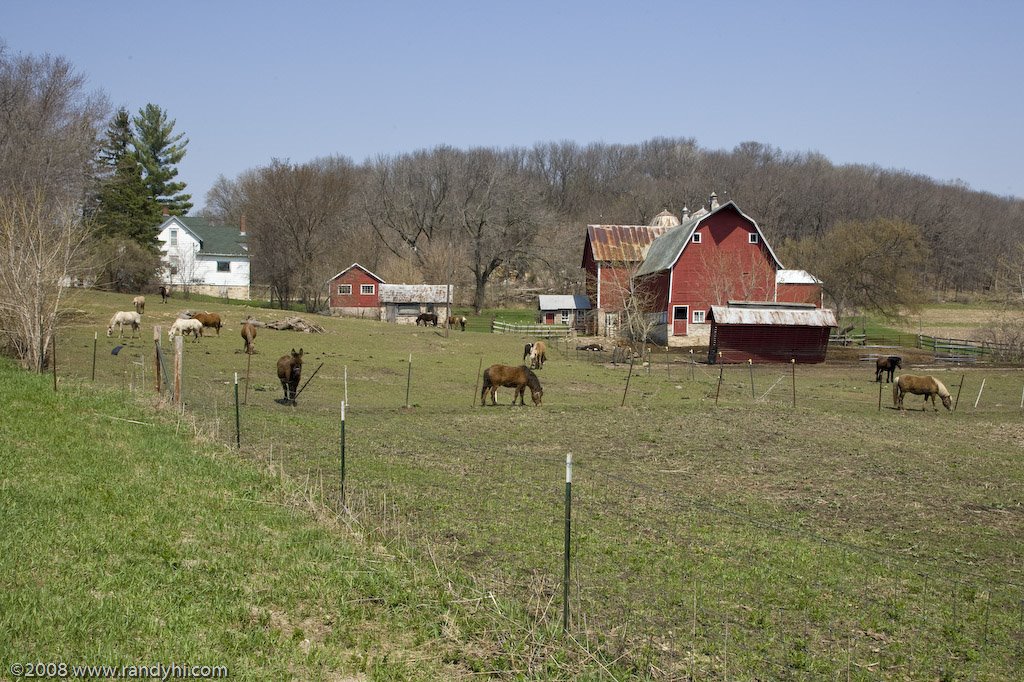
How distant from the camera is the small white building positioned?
253 ft

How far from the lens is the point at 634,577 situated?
28.9 ft

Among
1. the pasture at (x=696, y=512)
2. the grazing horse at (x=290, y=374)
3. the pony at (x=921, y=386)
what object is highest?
the grazing horse at (x=290, y=374)

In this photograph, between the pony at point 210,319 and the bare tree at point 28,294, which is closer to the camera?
the bare tree at point 28,294

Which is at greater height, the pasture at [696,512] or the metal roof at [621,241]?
the metal roof at [621,241]

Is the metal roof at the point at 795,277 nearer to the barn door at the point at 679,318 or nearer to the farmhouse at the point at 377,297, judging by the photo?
the barn door at the point at 679,318

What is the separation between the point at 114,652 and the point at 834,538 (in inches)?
326

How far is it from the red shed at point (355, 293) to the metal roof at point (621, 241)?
63.9 feet

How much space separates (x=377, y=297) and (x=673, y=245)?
87.8 ft

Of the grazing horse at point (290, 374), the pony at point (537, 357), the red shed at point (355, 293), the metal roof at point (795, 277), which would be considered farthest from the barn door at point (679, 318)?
the grazing horse at point (290, 374)

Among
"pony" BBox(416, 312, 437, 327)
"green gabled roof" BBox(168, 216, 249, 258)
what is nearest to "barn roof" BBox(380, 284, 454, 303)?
"pony" BBox(416, 312, 437, 327)

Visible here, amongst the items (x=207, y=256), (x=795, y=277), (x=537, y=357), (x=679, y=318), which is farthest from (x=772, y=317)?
A: (x=207, y=256)

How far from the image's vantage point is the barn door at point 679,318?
55.0 m

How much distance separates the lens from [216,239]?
8025cm

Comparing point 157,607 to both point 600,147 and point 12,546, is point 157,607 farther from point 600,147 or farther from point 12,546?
point 600,147
